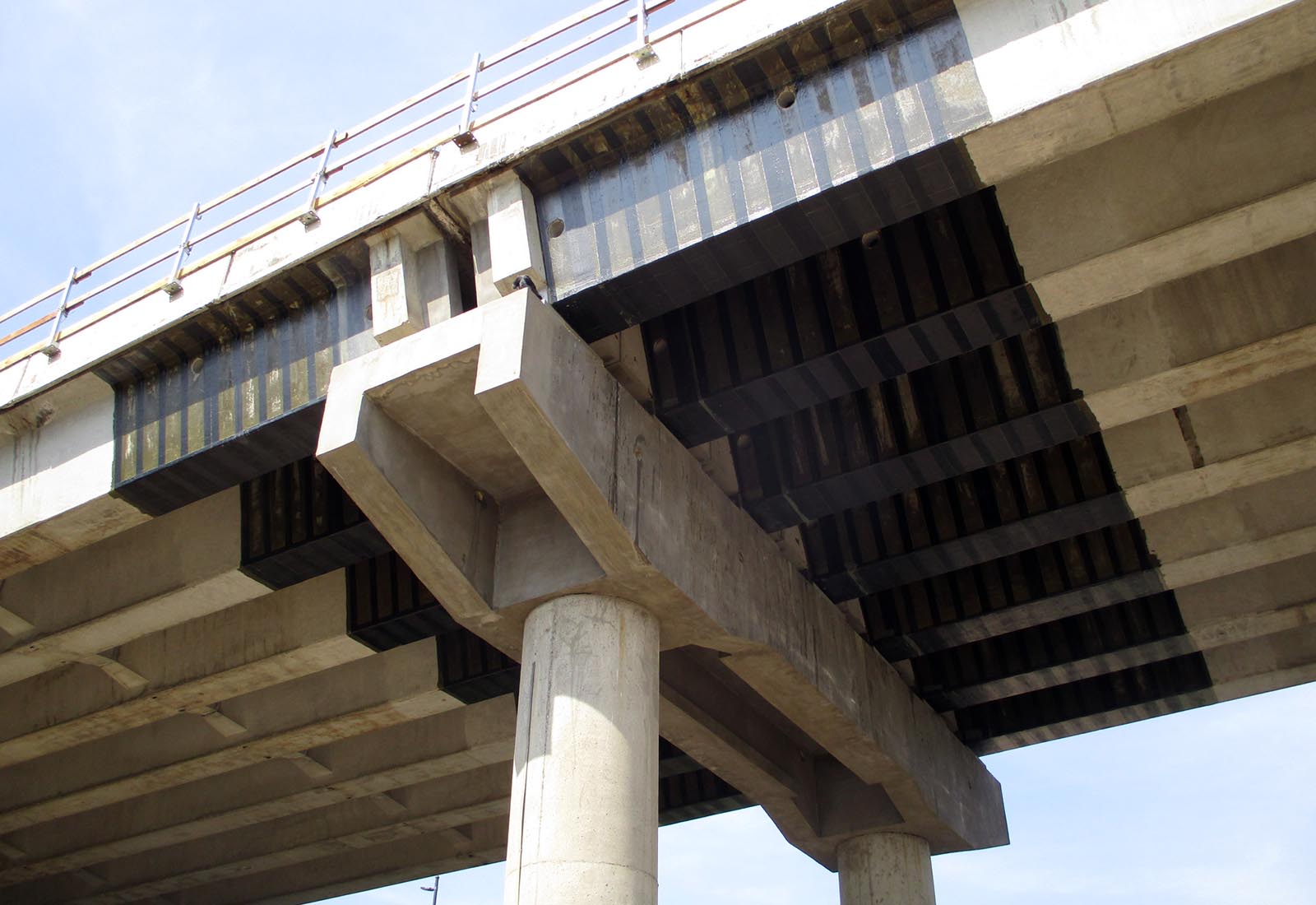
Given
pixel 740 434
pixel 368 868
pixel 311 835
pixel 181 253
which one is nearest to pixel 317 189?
pixel 181 253

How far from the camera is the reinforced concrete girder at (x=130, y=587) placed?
44.6 feet

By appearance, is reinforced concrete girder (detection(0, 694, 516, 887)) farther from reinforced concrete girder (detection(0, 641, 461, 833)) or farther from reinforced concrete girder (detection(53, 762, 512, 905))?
reinforced concrete girder (detection(0, 641, 461, 833))

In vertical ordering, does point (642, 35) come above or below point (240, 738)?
above

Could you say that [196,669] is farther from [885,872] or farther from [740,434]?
[885,872]

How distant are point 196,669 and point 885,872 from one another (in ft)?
31.2

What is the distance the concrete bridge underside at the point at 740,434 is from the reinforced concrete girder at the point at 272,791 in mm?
639

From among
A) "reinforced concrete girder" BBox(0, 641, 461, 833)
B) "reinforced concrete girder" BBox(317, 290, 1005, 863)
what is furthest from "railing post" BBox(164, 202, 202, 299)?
"reinforced concrete girder" BBox(0, 641, 461, 833)

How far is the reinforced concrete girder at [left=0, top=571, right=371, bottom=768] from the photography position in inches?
581

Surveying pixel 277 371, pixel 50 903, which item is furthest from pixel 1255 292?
pixel 50 903

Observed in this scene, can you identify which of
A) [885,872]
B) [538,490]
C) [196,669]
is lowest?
[885,872]

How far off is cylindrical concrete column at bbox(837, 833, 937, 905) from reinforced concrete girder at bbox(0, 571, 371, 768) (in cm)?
729

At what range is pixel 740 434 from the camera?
13.2 meters

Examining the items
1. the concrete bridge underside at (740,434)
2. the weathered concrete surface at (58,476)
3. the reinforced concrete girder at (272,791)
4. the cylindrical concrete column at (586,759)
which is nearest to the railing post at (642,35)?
the concrete bridge underside at (740,434)

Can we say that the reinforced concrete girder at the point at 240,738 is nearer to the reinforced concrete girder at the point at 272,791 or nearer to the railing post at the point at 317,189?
the reinforced concrete girder at the point at 272,791
